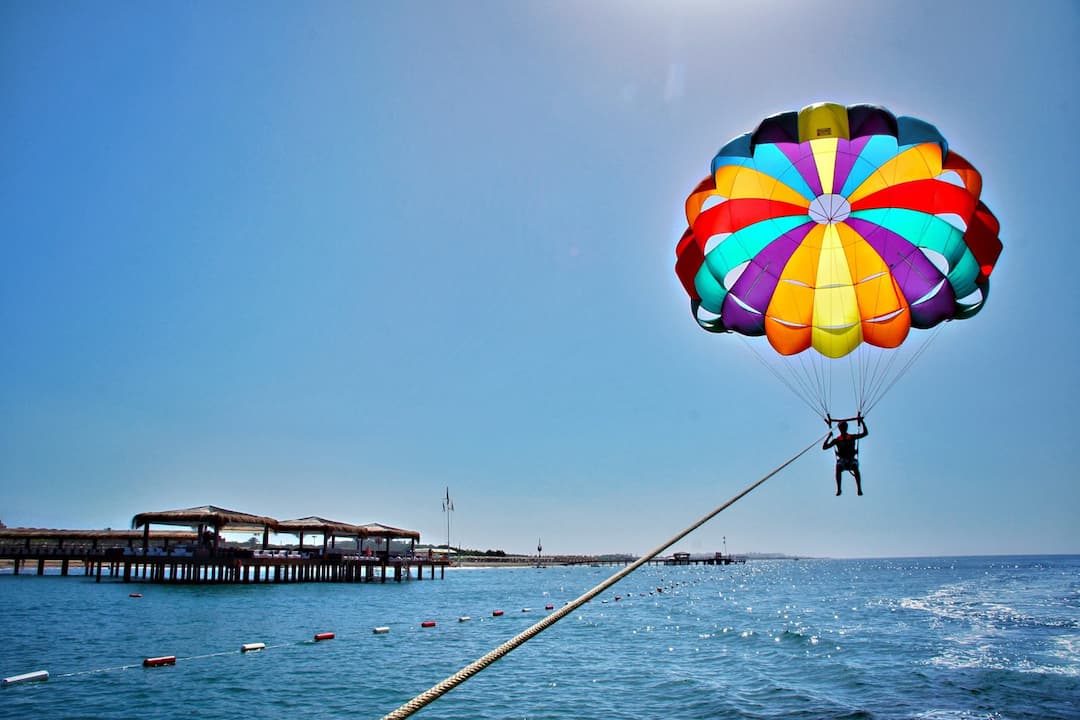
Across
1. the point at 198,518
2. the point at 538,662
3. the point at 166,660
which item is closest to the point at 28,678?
the point at 166,660

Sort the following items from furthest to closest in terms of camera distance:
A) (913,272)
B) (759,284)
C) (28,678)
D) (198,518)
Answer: (198,518) < (28,678) < (759,284) < (913,272)

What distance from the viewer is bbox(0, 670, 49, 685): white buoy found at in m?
14.1

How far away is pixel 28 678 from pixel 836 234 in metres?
18.2

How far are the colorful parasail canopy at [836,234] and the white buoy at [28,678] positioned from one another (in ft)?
49.9

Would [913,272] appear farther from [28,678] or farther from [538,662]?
[28,678]

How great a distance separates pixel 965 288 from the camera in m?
12.2

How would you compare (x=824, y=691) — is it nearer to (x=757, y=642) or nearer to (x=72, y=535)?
(x=757, y=642)

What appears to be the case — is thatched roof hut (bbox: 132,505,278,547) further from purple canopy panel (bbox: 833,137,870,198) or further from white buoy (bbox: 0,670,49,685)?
purple canopy panel (bbox: 833,137,870,198)

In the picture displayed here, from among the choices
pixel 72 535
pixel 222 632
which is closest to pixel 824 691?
pixel 222 632

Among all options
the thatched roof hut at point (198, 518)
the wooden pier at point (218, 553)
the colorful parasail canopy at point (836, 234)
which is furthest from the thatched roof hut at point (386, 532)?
the colorful parasail canopy at point (836, 234)

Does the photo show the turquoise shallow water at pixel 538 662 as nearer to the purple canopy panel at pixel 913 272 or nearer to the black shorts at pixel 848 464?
the black shorts at pixel 848 464

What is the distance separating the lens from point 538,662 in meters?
18.0

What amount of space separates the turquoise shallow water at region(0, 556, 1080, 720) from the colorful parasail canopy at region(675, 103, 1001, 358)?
7.22 meters

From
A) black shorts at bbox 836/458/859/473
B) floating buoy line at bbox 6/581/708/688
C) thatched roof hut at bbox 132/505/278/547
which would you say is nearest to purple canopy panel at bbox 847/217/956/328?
black shorts at bbox 836/458/859/473
